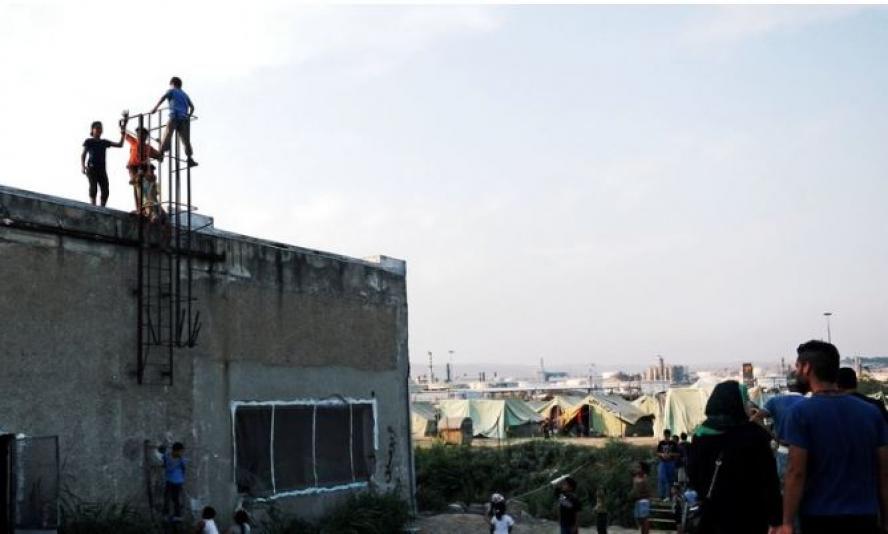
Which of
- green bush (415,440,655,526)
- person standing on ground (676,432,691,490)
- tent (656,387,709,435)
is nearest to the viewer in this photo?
person standing on ground (676,432,691,490)

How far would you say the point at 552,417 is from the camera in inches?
1710

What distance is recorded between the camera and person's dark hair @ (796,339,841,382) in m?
5.46

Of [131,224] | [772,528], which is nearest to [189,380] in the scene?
[131,224]

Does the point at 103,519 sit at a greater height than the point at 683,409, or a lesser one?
lesser

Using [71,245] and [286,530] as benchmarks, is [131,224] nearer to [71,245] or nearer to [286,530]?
[71,245]

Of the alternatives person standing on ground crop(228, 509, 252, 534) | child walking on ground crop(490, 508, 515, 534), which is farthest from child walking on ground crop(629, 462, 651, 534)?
person standing on ground crop(228, 509, 252, 534)

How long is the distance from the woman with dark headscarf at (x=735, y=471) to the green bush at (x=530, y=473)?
14644mm

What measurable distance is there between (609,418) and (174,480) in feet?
95.8

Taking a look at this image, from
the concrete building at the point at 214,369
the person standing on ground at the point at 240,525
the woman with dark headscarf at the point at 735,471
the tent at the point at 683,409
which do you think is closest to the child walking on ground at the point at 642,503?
the concrete building at the point at 214,369

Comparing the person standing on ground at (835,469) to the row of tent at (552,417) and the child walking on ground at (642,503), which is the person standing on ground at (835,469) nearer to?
the child walking on ground at (642,503)

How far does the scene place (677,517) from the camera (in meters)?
17.9

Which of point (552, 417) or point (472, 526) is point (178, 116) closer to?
point (472, 526)

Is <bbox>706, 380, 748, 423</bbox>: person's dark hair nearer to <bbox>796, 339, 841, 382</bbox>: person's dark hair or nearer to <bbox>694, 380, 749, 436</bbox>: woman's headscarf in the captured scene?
<bbox>694, 380, 749, 436</bbox>: woman's headscarf

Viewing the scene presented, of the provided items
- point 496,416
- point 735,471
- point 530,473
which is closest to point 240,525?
point 735,471
